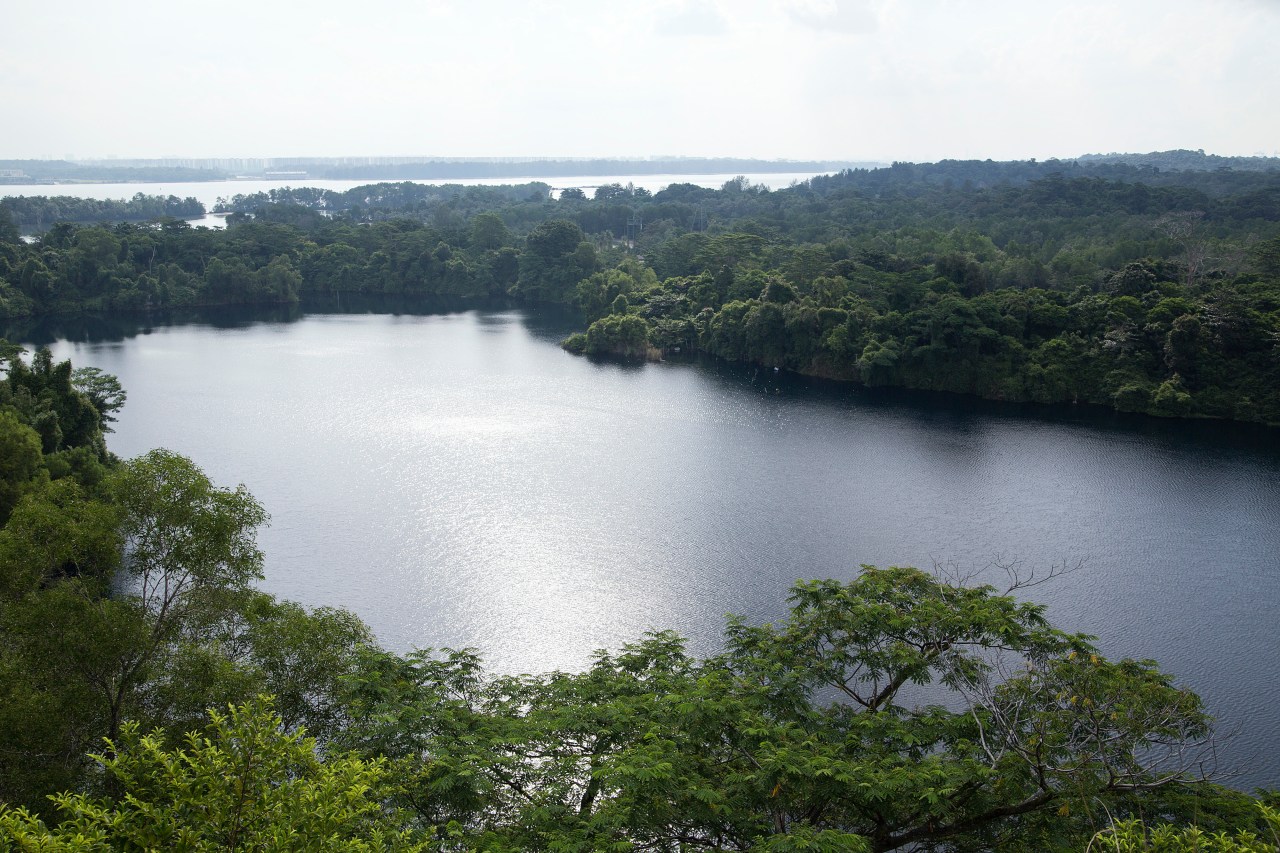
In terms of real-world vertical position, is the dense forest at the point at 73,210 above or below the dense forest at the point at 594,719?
above

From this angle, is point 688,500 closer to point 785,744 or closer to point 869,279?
point 785,744

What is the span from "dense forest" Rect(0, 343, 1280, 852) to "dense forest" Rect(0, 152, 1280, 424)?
31597 mm

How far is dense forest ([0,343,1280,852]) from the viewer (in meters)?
10.2

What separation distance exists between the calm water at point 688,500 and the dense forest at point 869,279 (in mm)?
3065

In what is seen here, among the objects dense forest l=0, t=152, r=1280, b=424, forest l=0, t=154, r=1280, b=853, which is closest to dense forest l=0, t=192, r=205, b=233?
dense forest l=0, t=152, r=1280, b=424

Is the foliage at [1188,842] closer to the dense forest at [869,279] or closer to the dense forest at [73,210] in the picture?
the dense forest at [869,279]

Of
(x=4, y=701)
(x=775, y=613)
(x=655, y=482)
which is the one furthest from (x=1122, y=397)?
(x=4, y=701)

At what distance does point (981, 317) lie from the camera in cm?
4475

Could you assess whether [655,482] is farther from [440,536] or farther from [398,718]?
[398,718]

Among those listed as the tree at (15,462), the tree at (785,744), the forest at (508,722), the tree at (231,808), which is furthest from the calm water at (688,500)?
the tree at (231,808)

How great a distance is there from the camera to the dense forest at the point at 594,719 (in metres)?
10.2

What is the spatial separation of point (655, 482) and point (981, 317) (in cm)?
2202

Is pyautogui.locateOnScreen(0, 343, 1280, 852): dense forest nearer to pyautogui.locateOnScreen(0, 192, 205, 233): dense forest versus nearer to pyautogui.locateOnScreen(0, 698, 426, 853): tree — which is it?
pyautogui.locateOnScreen(0, 698, 426, 853): tree

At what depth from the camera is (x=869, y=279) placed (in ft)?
171
